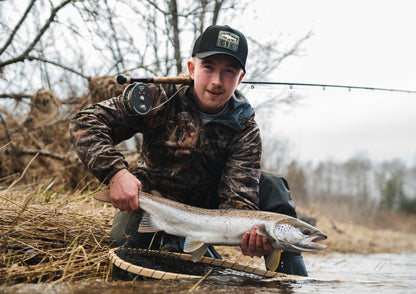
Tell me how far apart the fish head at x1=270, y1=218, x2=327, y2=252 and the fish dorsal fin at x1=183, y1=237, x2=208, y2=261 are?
1.75 ft

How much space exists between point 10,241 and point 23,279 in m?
0.39

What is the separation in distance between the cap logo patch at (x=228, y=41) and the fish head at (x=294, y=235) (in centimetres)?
155

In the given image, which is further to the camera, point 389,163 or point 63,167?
point 389,163

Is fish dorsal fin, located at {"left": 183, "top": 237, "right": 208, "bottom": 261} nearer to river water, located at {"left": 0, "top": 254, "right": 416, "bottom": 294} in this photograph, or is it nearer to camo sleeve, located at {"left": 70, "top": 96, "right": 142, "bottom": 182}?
river water, located at {"left": 0, "top": 254, "right": 416, "bottom": 294}

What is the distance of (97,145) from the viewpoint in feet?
10.2

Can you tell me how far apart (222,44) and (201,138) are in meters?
0.86

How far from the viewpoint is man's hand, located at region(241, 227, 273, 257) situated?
9.41 ft

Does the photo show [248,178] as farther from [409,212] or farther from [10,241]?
[409,212]

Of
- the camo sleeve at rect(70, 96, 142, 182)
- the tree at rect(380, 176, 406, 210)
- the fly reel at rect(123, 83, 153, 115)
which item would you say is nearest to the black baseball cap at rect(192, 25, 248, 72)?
the fly reel at rect(123, 83, 153, 115)

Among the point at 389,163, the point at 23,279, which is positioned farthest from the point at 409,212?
the point at 23,279

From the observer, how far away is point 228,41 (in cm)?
337

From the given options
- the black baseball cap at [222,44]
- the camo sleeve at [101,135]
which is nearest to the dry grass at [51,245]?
the camo sleeve at [101,135]

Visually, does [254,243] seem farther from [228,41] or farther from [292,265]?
[228,41]

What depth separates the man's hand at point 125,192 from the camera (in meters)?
2.91
